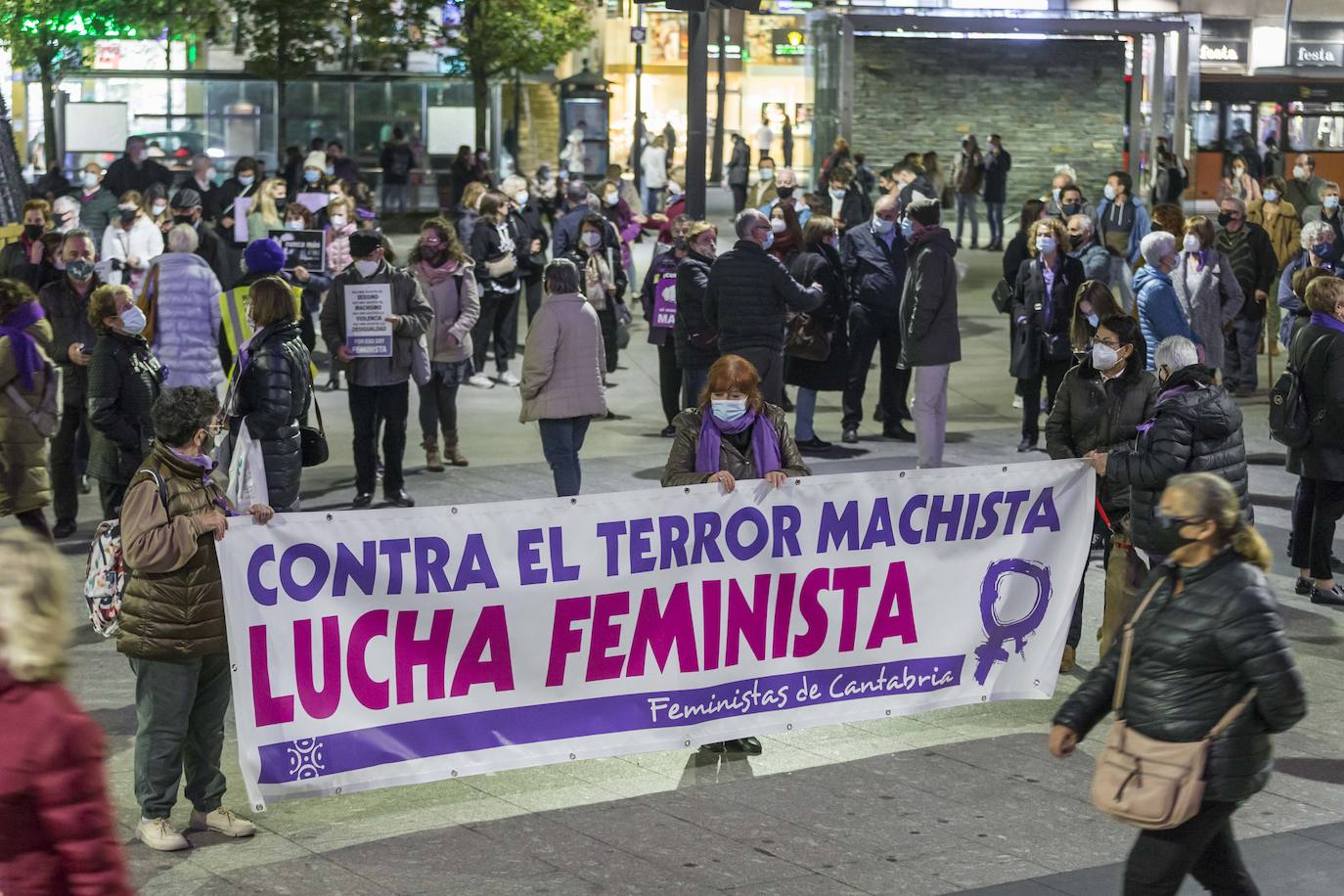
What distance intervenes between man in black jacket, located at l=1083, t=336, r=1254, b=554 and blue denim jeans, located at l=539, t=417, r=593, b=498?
427cm

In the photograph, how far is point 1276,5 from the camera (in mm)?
50031

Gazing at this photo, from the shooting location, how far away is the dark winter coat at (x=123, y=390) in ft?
35.7

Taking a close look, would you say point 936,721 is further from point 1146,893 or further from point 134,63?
point 134,63

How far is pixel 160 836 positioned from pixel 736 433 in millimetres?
2791

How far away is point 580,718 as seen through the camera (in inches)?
305

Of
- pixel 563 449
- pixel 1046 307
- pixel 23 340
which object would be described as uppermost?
pixel 23 340

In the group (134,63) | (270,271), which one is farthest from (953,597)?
(134,63)

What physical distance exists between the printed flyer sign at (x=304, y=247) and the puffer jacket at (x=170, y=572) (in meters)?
9.34

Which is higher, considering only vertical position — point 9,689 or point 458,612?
point 9,689

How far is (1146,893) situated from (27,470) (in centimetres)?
715

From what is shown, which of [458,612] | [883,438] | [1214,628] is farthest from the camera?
[883,438]

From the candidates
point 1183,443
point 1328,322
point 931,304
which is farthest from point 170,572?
point 931,304

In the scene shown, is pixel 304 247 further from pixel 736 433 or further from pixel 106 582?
pixel 106 582

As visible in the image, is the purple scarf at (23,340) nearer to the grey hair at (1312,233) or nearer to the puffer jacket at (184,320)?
the puffer jacket at (184,320)
